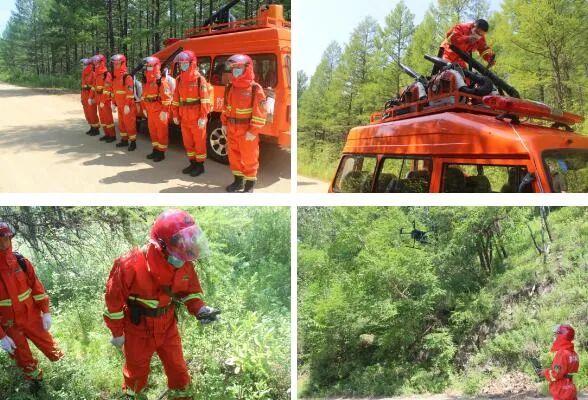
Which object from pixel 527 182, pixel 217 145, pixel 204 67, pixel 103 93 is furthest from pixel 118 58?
pixel 527 182

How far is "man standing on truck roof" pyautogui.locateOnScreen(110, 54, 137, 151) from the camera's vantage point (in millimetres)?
5281

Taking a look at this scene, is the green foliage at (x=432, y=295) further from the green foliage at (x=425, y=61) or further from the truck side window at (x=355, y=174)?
the green foliage at (x=425, y=61)

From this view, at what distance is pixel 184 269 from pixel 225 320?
3.68 feet

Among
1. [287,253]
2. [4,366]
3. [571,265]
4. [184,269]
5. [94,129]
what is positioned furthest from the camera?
[571,265]

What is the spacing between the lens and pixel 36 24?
5.16 meters

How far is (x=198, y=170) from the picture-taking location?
4.86 m

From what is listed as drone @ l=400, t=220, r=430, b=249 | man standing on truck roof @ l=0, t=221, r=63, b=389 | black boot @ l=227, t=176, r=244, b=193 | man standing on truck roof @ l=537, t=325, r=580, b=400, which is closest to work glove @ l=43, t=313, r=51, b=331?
man standing on truck roof @ l=0, t=221, r=63, b=389

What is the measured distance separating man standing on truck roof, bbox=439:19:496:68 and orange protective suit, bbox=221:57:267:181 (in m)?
1.81

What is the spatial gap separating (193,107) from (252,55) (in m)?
0.80

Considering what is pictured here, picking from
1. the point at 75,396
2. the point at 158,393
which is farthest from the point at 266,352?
the point at 75,396

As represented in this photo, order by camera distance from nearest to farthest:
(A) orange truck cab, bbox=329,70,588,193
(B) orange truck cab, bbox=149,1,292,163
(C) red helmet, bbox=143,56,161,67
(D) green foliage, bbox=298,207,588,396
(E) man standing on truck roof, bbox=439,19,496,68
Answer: (A) orange truck cab, bbox=329,70,588,193, (E) man standing on truck roof, bbox=439,19,496,68, (B) orange truck cab, bbox=149,1,292,163, (C) red helmet, bbox=143,56,161,67, (D) green foliage, bbox=298,207,588,396

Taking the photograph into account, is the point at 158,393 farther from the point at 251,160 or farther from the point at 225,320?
the point at 251,160

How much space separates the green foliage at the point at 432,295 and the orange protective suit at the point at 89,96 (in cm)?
241

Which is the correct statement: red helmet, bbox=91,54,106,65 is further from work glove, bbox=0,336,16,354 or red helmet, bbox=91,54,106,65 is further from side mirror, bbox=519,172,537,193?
side mirror, bbox=519,172,537,193
